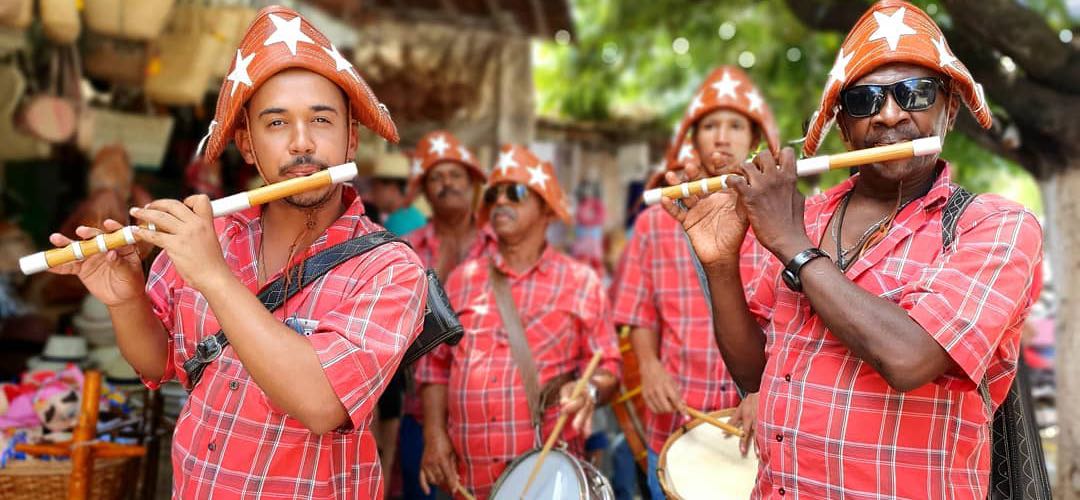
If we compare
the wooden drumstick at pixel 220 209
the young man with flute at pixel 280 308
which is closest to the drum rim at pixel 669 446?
the young man with flute at pixel 280 308

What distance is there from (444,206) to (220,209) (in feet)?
10.2

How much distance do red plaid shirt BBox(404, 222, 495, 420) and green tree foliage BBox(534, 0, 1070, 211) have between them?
8.53 ft

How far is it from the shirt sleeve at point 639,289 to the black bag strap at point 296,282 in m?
1.93

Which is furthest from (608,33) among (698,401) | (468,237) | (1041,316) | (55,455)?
(55,455)

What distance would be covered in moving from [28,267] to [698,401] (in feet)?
8.31

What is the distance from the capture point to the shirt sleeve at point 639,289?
3955 millimetres

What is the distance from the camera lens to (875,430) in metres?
1.94

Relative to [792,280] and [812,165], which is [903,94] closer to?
[812,165]

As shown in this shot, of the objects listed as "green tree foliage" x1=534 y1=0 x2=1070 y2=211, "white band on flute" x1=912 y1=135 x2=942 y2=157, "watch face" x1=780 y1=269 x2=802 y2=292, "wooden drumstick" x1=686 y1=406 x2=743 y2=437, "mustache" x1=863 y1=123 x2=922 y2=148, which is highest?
"green tree foliage" x1=534 y1=0 x2=1070 y2=211

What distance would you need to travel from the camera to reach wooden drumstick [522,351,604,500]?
318 centimetres

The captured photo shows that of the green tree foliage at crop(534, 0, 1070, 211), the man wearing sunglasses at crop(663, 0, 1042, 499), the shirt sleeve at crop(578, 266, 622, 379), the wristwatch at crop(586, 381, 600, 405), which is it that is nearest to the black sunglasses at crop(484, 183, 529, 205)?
the shirt sleeve at crop(578, 266, 622, 379)

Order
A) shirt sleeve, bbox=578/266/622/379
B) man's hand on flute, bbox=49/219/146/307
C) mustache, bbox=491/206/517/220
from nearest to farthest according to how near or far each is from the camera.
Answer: man's hand on flute, bbox=49/219/146/307
shirt sleeve, bbox=578/266/622/379
mustache, bbox=491/206/517/220

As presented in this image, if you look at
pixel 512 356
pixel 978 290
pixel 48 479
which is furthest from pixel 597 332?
pixel 48 479

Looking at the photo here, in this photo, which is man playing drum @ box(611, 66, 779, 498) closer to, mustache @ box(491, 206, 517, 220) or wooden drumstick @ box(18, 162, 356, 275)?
mustache @ box(491, 206, 517, 220)
